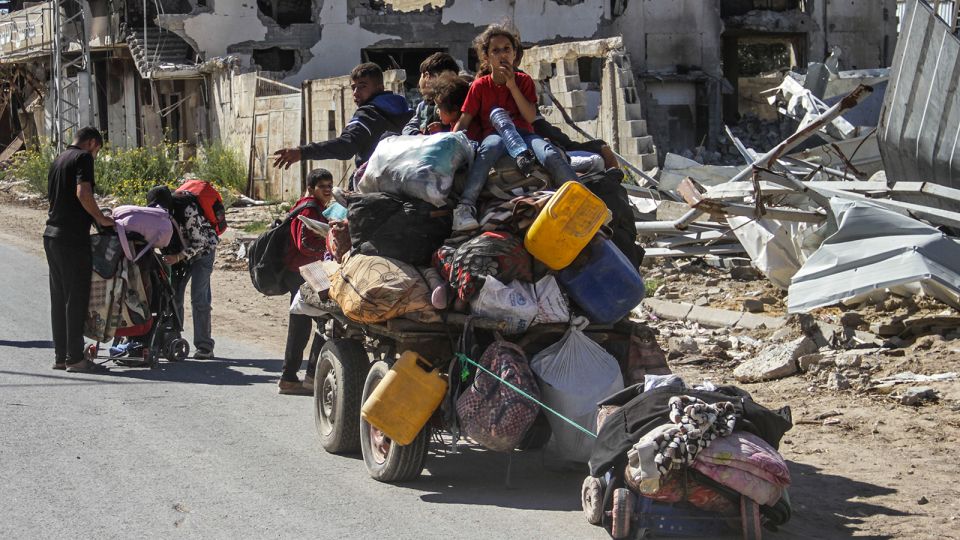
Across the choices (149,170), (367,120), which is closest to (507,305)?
(367,120)

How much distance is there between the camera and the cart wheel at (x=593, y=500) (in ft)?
16.9

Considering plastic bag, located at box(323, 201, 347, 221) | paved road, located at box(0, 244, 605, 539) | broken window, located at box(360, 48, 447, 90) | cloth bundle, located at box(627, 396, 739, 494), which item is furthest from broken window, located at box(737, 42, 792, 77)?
cloth bundle, located at box(627, 396, 739, 494)

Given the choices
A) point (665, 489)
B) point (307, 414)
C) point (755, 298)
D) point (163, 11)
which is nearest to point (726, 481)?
point (665, 489)

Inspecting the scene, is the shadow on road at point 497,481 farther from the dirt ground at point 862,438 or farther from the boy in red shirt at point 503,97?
the boy in red shirt at point 503,97

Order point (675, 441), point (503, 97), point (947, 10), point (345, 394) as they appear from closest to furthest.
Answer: point (675, 441), point (345, 394), point (503, 97), point (947, 10)

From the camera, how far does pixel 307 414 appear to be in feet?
25.6

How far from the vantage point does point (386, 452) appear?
6074mm

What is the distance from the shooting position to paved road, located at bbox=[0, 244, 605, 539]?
5.33 metres

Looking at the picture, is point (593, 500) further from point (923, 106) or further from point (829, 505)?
point (923, 106)

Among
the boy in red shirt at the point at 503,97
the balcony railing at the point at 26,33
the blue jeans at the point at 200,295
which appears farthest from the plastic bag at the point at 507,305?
the balcony railing at the point at 26,33

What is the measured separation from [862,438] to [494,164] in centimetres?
275

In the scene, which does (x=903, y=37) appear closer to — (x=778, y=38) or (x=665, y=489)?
(x=665, y=489)

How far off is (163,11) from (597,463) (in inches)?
1201

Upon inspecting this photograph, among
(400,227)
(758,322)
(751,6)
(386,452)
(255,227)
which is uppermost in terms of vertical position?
(751,6)
